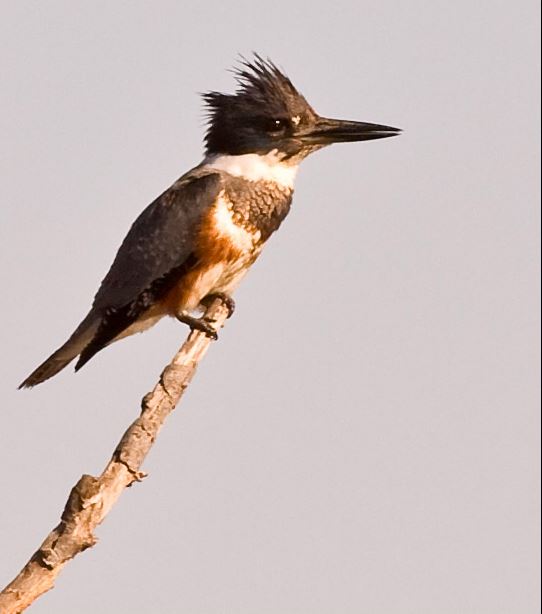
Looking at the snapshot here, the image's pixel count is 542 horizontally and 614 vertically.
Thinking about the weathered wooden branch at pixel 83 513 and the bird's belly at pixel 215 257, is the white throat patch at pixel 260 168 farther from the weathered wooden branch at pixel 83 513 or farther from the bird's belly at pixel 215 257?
the weathered wooden branch at pixel 83 513

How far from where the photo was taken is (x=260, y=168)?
6.23m

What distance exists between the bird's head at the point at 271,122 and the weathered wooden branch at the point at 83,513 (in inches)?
88.9

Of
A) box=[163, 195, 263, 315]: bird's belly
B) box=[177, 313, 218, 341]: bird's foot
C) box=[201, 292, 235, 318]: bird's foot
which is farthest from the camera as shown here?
box=[201, 292, 235, 318]: bird's foot

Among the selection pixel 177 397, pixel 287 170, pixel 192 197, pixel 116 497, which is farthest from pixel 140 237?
pixel 116 497

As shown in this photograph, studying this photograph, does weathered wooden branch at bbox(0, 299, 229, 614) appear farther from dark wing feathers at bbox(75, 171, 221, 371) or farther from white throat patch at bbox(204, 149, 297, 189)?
white throat patch at bbox(204, 149, 297, 189)

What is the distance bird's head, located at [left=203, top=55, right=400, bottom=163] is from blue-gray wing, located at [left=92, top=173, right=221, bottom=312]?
0.41 m

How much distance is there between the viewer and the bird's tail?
19.4 feet

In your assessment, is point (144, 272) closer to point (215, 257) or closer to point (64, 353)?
point (215, 257)

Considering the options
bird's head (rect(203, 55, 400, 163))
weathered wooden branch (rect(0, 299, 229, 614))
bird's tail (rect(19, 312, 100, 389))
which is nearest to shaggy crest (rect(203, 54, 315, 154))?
bird's head (rect(203, 55, 400, 163))

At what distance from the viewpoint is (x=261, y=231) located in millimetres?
6027

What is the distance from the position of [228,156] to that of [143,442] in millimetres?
2444

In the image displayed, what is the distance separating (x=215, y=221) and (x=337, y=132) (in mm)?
845

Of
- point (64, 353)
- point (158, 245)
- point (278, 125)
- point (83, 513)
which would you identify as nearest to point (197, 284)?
point (158, 245)

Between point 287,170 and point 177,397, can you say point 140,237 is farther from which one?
point 177,397
